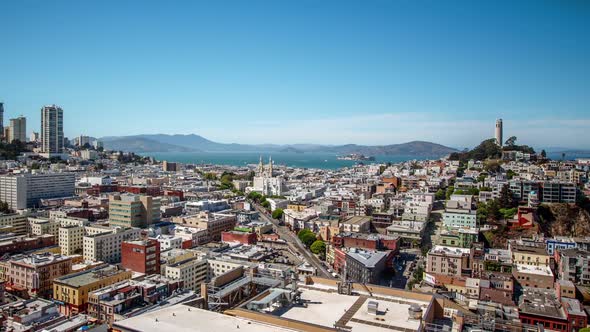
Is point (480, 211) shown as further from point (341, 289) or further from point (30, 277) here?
point (30, 277)

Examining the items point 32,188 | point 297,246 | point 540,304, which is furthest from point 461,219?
point 32,188

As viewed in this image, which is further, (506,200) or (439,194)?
(439,194)

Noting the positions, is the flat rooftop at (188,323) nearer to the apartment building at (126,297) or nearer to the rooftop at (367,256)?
the apartment building at (126,297)

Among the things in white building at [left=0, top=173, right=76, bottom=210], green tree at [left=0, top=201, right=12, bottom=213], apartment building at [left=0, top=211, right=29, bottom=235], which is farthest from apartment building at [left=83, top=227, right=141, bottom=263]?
white building at [left=0, top=173, right=76, bottom=210]

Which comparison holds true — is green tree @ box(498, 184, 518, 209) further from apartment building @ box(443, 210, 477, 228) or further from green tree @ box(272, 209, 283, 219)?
green tree @ box(272, 209, 283, 219)

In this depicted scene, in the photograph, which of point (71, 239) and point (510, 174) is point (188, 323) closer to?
point (71, 239)

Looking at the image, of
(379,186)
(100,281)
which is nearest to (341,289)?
(100,281)

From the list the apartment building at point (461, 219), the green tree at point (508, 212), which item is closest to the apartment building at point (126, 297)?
the apartment building at point (461, 219)
